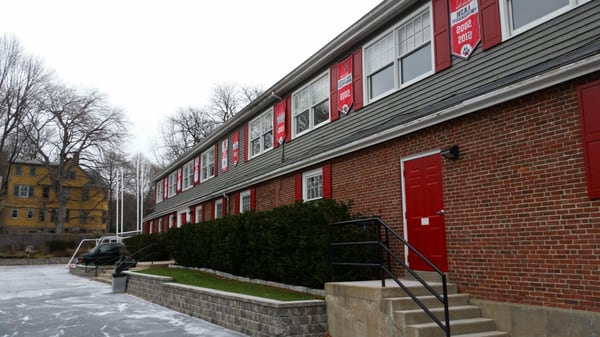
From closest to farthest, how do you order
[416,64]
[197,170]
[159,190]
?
[416,64]
[197,170]
[159,190]

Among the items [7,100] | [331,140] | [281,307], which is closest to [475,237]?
[281,307]

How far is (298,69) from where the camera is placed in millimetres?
12891

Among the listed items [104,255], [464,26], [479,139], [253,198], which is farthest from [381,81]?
[104,255]

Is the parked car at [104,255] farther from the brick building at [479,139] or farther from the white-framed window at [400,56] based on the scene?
the white-framed window at [400,56]

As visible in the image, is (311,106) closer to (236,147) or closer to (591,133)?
(236,147)

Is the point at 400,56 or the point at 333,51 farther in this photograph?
the point at 333,51

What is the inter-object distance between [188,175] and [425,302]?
66.5 ft

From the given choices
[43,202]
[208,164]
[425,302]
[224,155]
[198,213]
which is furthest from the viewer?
[43,202]

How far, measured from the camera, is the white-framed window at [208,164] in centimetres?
2128

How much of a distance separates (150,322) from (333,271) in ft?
13.0

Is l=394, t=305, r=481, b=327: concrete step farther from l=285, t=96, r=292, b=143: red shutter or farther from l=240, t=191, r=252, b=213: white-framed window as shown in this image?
l=240, t=191, r=252, b=213: white-framed window

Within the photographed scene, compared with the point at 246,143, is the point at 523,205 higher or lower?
lower

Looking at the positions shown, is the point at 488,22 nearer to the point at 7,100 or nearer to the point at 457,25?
the point at 457,25

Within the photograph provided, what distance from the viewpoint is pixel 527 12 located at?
6.88 metres
